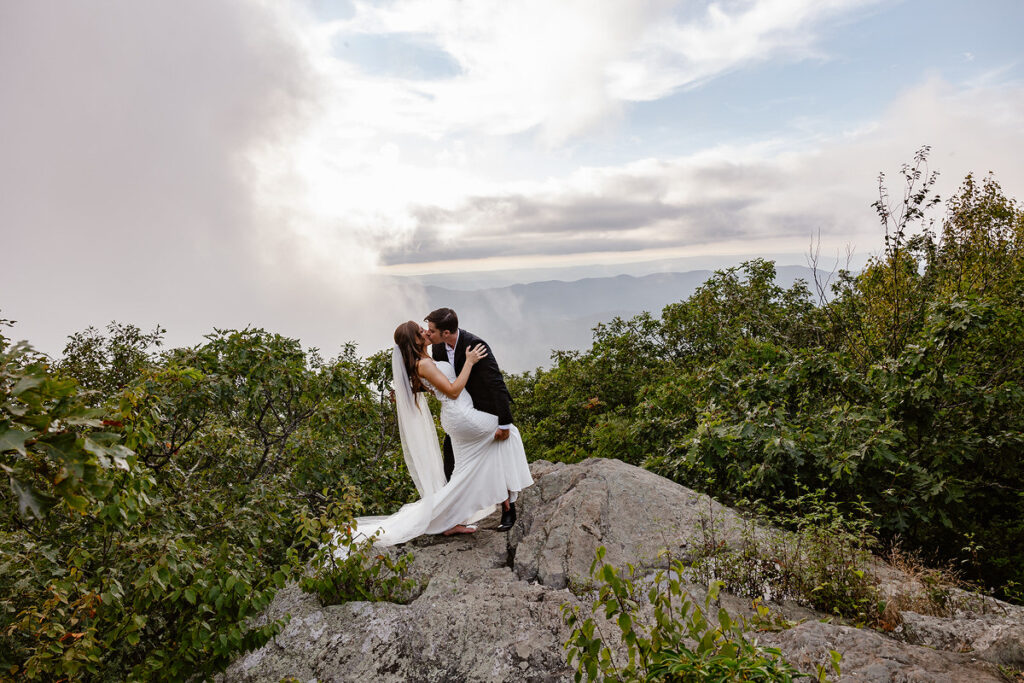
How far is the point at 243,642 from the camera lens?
146 inches

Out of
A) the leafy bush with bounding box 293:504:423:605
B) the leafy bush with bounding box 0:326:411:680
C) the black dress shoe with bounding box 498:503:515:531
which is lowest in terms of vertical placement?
the black dress shoe with bounding box 498:503:515:531

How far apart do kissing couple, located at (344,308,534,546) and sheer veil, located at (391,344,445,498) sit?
6cm

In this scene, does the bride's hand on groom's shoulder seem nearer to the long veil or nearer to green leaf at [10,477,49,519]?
the long veil

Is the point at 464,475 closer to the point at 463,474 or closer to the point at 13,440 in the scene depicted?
the point at 463,474

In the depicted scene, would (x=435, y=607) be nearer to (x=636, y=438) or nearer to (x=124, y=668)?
(x=124, y=668)

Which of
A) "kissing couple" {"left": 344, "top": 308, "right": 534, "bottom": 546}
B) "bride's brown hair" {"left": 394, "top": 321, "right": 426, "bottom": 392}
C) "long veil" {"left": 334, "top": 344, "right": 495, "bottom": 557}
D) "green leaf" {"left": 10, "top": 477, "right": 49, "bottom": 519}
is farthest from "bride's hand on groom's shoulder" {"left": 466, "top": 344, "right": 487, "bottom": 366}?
"green leaf" {"left": 10, "top": 477, "right": 49, "bottom": 519}

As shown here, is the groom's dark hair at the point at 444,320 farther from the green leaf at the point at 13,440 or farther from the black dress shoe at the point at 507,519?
the green leaf at the point at 13,440

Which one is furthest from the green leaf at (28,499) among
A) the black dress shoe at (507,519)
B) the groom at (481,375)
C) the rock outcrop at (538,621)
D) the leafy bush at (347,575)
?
the black dress shoe at (507,519)

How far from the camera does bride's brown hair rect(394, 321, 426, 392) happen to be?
5.88 m

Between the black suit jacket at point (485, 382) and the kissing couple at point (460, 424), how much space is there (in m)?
0.01

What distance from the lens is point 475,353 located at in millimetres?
5945

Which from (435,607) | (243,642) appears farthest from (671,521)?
(243,642)

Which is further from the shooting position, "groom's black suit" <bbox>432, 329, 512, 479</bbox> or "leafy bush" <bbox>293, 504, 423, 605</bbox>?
"groom's black suit" <bbox>432, 329, 512, 479</bbox>

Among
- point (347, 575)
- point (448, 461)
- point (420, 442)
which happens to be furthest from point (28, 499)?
point (448, 461)
